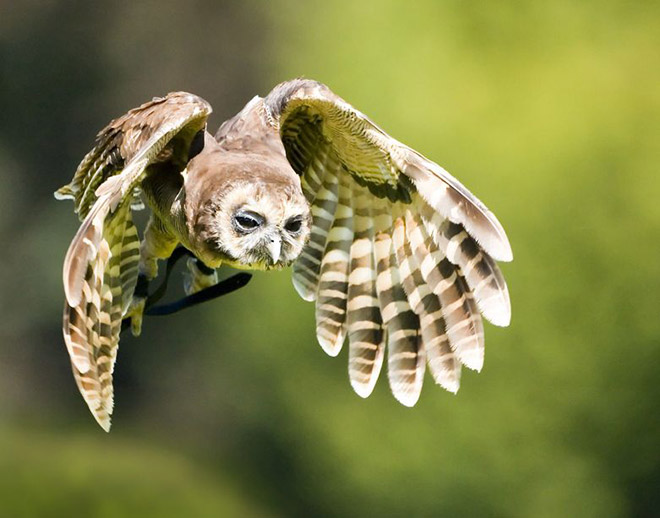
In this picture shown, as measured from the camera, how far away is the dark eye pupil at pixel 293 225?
15.9ft

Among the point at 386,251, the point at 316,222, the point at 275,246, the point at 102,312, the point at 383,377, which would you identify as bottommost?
the point at 102,312

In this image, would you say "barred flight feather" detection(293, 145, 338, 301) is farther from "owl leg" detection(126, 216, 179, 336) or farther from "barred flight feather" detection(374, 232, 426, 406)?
"owl leg" detection(126, 216, 179, 336)

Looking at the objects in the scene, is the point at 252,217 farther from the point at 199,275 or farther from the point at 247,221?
the point at 199,275

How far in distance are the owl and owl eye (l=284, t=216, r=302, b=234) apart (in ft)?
0.05

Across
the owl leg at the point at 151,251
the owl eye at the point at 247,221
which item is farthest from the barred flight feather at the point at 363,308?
the owl eye at the point at 247,221

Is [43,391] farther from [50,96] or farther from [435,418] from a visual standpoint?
[435,418]

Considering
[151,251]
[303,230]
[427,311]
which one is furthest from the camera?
[151,251]

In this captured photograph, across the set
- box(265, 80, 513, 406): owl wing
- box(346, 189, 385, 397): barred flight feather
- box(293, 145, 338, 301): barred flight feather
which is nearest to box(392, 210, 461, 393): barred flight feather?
box(265, 80, 513, 406): owl wing

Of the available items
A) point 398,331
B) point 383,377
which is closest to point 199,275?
point 398,331

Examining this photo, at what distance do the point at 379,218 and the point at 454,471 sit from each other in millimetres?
9155

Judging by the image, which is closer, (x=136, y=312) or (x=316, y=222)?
(x=136, y=312)

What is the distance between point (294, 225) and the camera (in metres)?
4.87

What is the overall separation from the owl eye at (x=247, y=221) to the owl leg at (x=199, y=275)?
0.68m

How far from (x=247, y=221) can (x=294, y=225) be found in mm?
150
